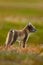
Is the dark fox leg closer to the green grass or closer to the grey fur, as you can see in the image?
the grey fur

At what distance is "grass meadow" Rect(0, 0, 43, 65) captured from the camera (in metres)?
3.24

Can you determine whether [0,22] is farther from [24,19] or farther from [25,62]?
[25,62]

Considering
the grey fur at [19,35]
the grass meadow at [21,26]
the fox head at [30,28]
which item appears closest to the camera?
the grass meadow at [21,26]

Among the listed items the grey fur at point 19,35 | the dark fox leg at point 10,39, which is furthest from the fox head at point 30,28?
the dark fox leg at point 10,39

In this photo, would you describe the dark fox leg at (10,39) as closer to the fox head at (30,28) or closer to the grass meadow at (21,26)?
the grass meadow at (21,26)

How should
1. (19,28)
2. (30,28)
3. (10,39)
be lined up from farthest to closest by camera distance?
(19,28)
(30,28)
(10,39)

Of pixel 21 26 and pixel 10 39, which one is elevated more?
pixel 21 26

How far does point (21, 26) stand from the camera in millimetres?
3783

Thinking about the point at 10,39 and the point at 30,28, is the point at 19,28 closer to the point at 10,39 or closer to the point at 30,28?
the point at 30,28

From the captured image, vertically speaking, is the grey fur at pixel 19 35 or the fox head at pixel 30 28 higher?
the fox head at pixel 30 28

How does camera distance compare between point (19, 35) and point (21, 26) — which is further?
point (21, 26)

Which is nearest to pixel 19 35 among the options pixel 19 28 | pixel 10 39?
pixel 10 39

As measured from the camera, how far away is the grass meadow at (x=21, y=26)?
3240 millimetres

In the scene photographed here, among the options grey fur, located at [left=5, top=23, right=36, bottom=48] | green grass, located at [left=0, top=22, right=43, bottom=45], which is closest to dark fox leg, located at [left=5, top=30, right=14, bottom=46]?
grey fur, located at [left=5, top=23, right=36, bottom=48]
